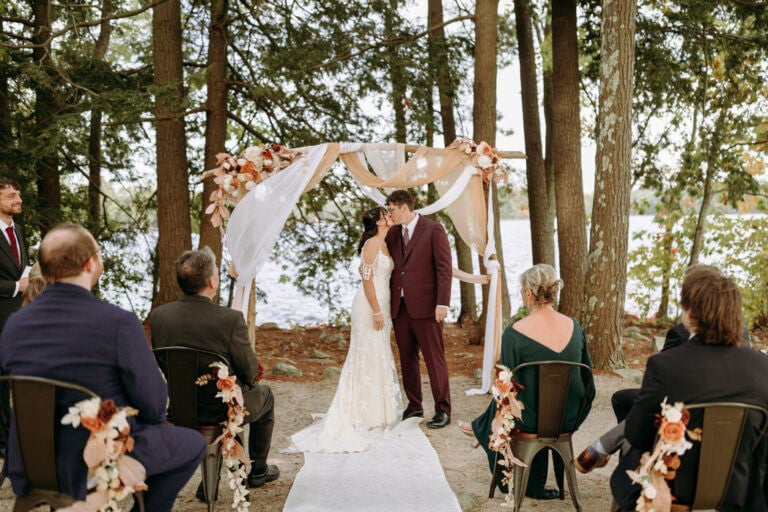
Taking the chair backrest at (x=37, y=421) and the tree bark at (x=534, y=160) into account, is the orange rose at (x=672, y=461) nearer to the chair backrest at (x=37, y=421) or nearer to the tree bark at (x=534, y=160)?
the chair backrest at (x=37, y=421)

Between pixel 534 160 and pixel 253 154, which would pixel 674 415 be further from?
pixel 534 160

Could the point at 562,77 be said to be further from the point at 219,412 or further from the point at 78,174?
the point at 78,174

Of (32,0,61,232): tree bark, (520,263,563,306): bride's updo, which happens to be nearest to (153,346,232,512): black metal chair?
(520,263,563,306): bride's updo

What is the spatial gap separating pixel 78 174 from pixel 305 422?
6.93m

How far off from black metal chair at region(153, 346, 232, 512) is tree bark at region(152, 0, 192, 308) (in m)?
4.56

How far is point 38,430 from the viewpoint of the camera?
256cm

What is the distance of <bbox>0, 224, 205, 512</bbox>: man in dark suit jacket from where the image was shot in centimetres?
261

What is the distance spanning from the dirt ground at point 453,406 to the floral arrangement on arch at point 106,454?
1.27 metres

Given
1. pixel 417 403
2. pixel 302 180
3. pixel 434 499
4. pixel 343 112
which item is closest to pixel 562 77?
pixel 343 112

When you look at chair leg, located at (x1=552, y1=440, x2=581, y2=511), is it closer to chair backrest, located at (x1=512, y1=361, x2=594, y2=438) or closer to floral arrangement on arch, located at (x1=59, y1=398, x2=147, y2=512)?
chair backrest, located at (x1=512, y1=361, x2=594, y2=438)

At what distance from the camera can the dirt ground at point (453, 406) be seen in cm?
403

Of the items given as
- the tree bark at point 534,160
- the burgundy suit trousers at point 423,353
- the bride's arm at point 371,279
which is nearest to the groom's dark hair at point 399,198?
the bride's arm at point 371,279

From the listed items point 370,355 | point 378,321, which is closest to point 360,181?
point 378,321

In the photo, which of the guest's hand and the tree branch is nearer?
the guest's hand
